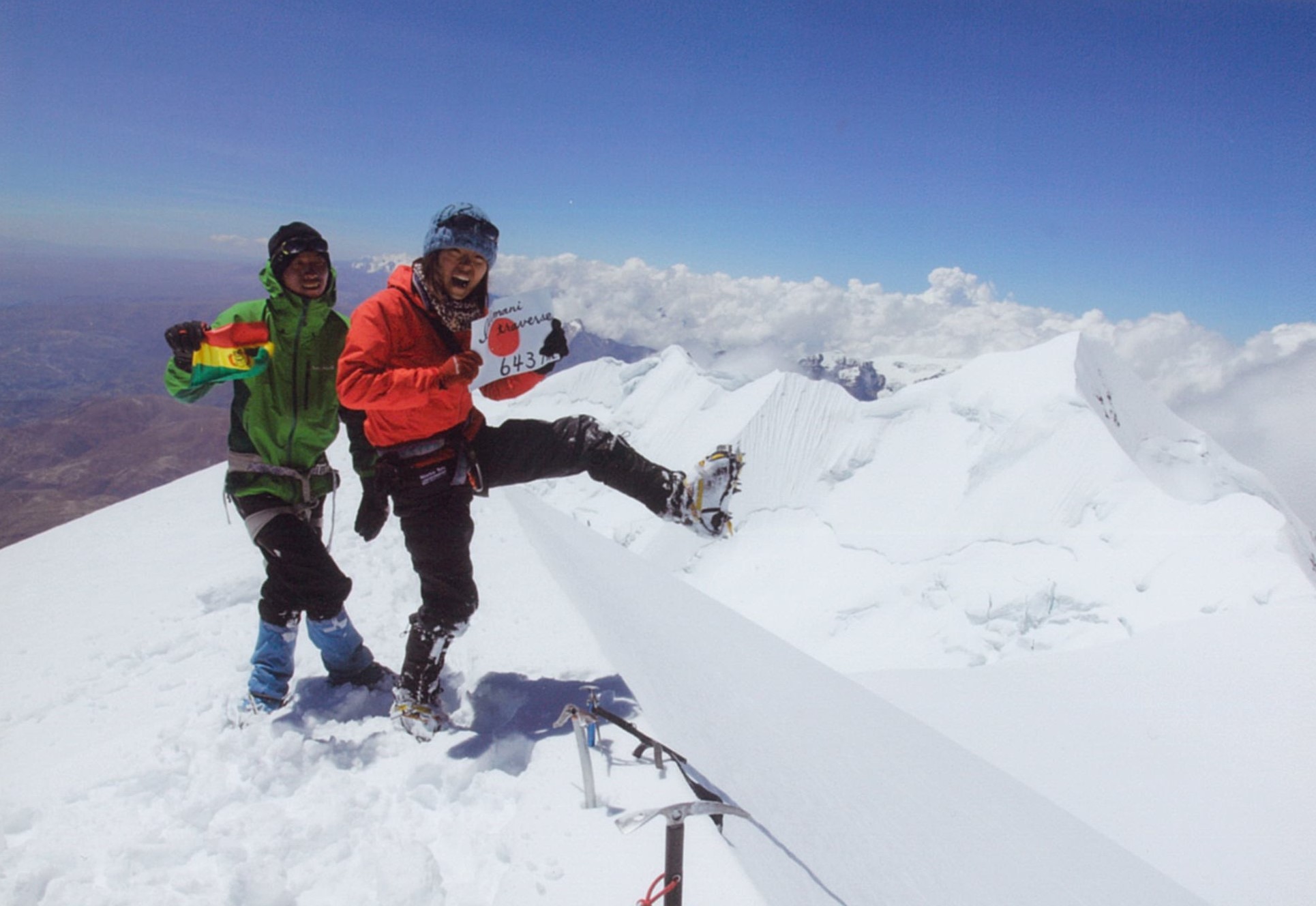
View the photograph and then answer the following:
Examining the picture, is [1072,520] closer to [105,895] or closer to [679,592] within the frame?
[679,592]

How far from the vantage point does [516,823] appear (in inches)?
94.2

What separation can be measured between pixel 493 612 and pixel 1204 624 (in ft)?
47.9

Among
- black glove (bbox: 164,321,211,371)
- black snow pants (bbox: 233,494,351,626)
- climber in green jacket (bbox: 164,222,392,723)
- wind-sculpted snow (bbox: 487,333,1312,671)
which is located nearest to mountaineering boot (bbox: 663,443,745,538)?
climber in green jacket (bbox: 164,222,392,723)

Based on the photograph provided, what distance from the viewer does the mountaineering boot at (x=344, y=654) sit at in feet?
11.4

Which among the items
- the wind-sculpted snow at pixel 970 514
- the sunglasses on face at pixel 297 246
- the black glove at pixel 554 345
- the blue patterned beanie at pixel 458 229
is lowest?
the wind-sculpted snow at pixel 970 514

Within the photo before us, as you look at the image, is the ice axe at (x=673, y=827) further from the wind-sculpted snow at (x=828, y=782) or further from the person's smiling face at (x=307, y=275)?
the person's smiling face at (x=307, y=275)

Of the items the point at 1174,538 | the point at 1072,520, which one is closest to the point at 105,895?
the point at 1174,538

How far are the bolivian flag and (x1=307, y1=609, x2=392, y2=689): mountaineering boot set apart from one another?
1.37m

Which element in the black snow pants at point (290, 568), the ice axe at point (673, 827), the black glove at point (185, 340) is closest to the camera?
the ice axe at point (673, 827)

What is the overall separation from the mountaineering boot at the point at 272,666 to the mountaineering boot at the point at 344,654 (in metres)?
0.13

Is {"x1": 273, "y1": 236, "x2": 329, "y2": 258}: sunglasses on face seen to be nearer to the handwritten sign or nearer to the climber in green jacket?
the climber in green jacket

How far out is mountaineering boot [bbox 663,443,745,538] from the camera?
12.5ft

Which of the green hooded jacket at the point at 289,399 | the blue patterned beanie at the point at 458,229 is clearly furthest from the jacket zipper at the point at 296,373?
the blue patterned beanie at the point at 458,229

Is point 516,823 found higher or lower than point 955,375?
lower
